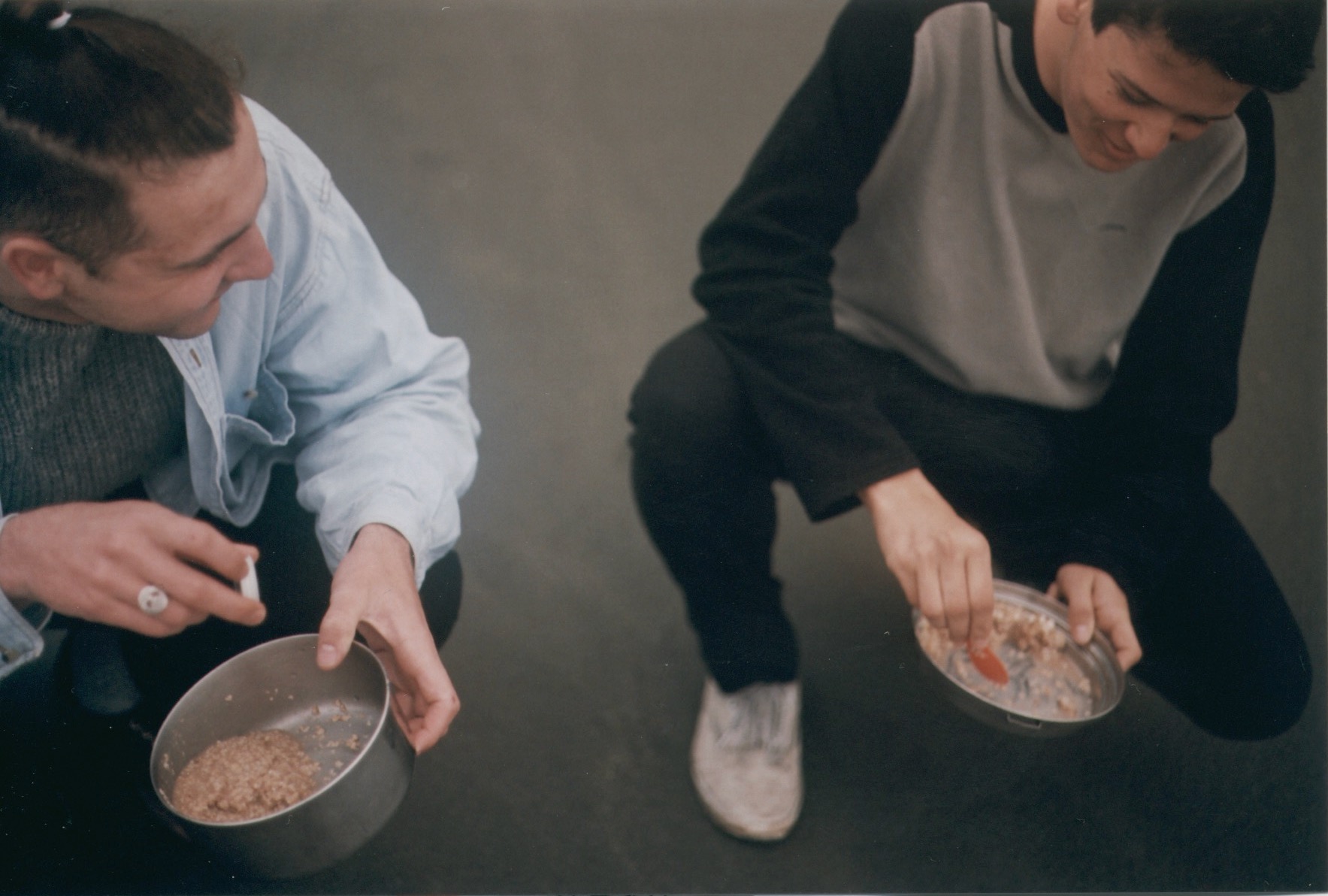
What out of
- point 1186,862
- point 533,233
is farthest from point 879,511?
point 533,233

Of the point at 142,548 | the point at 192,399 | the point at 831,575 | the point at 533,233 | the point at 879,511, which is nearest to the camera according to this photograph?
the point at 142,548

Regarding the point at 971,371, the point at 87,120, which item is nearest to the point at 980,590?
the point at 971,371

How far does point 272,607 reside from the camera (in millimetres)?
858

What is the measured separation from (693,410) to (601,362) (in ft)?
1.36

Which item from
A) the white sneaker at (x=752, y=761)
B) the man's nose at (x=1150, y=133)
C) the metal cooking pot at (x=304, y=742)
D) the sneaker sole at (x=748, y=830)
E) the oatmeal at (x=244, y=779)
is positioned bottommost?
the sneaker sole at (x=748, y=830)

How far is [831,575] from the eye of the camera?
124 cm

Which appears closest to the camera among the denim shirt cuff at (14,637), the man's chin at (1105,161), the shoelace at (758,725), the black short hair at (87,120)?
the black short hair at (87,120)

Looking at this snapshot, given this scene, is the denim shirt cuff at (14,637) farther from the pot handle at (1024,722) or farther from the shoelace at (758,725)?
the pot handle at (1024,722)

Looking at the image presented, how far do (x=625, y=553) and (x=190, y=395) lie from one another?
593 mm

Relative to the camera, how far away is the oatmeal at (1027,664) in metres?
0.95

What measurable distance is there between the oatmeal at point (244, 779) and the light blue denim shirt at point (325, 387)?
148 millimetres

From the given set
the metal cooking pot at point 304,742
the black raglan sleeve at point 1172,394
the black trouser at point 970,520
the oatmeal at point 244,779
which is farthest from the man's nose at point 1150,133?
the oatmeal at point 244,779

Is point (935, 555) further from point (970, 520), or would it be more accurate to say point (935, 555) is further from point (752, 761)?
point (752, 761)

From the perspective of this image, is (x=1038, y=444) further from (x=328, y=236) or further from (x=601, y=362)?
(x=328, y=236)
